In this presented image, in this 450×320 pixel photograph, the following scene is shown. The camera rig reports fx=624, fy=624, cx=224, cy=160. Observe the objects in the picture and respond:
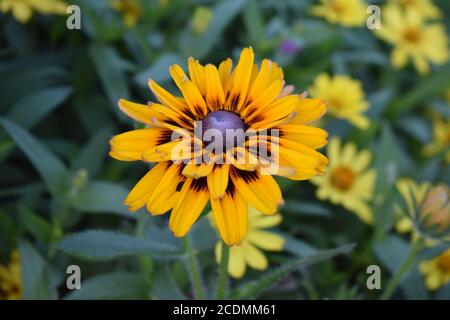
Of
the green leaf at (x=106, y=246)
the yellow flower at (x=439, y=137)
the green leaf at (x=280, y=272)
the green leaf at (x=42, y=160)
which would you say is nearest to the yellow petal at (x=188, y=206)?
the green leaf at (x=106, y=246)

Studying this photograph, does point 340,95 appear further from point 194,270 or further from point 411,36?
point 194,270

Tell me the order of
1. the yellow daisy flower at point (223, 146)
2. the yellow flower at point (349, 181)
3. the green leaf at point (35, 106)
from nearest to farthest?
the yellow daisy flower at point (223, 146), the green leaf at point (35, 106), the yellow flower at point (349, 181)

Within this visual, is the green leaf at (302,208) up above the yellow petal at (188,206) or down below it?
above

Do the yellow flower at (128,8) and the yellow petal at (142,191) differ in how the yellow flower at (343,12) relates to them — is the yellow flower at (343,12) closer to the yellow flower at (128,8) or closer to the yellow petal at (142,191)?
the yellow flower at (128,8)

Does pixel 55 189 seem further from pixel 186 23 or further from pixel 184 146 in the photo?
pixel 186 23

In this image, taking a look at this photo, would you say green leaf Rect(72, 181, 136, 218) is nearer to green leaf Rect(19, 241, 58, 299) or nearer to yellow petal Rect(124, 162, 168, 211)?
green leaf Rect(19, 241, 58, 299)
